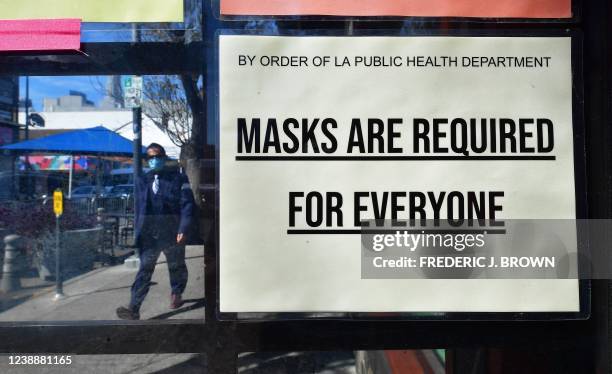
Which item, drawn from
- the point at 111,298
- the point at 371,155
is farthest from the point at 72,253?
the point at 371,155

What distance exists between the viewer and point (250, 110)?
1.43 meters

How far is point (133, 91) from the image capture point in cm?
152

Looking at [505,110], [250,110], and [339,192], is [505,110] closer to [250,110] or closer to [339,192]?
[339,192]

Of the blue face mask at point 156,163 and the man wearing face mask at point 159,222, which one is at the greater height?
the blue face mask at point 156,163

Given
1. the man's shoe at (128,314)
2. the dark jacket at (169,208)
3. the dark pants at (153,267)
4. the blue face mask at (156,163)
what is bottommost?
the man's shoe at (128,314)

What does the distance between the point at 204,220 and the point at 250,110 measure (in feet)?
1.30

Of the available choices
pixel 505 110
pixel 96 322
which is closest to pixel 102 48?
pixel 96 322

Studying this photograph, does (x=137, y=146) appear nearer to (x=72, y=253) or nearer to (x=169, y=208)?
(x=169, y=208)

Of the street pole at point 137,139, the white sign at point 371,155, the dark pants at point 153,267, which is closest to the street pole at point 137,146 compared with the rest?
the street pole at point 137,139

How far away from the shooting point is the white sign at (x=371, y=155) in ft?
4.65

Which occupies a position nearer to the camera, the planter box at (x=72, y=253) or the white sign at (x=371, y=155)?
the white sign at (x=371, y=155)

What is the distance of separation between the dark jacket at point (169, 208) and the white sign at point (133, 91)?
0.25 metres

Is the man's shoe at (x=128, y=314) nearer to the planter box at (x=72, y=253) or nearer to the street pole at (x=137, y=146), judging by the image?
the planter box at (x=72, y=253)

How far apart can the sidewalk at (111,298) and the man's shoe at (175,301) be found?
2cm
